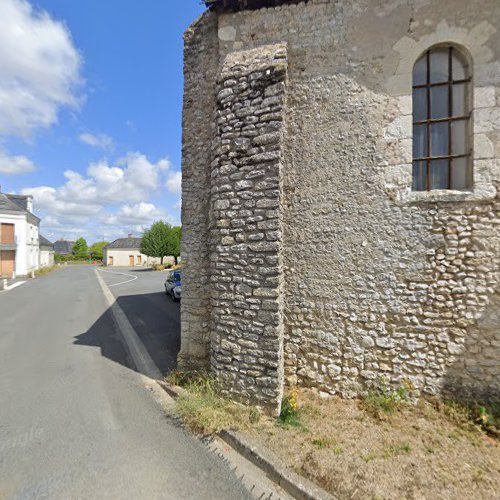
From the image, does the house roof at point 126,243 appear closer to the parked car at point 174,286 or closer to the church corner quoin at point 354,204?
the parked car at point 174,286

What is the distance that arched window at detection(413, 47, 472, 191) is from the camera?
3.65 m

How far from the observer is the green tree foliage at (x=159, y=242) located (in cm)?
3341

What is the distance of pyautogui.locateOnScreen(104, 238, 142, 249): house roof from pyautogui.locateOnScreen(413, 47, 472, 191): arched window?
168 ft

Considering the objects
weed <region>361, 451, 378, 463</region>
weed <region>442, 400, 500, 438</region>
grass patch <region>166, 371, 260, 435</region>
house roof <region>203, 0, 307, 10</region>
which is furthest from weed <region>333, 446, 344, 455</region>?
house roof <region>203, 0, 307, 10</region>

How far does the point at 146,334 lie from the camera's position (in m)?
7.14

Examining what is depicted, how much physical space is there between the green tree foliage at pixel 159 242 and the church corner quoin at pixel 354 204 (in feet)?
102

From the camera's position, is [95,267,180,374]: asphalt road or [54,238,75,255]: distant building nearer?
[95,267,180,374]: asphalt road

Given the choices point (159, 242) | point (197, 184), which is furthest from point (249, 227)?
point (159, 242)

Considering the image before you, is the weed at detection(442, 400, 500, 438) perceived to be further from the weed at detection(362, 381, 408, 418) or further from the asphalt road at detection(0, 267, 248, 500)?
the asphalt road at detection(0, 267, 248, 500)

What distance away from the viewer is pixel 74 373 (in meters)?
4.91

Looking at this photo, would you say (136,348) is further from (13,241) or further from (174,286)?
(13,241)

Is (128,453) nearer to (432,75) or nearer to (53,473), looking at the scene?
(53,473)

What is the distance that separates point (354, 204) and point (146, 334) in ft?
20.4

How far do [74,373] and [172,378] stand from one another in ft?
6.54
